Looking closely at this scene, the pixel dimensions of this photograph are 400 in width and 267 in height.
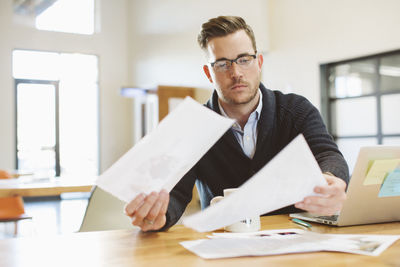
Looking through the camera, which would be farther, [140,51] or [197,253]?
[140,51]

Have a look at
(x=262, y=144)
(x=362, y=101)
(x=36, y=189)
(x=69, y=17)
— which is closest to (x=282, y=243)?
(x=262, y=144)

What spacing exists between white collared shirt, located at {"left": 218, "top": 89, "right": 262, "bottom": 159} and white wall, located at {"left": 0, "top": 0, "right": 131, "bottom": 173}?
7947 mm

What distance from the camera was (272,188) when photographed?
0.85 m

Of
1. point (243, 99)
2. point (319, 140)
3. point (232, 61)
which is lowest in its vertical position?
point (319, 140)

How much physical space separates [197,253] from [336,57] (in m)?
4.95

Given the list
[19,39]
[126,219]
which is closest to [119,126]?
[19,39]

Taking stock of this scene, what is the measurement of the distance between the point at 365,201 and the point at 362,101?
4401 millimetres

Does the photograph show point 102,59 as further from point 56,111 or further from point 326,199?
point 326,199

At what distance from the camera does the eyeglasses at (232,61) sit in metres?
1.54

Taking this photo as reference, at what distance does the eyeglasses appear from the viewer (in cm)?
154

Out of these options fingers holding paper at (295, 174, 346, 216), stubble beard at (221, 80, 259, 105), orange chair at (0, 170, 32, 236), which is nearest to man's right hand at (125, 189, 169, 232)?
fingers holding paper at (295, 174, 346, 216)

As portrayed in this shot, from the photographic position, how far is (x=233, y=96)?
5.06ft

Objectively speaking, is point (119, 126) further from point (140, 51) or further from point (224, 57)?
point (224, 57)

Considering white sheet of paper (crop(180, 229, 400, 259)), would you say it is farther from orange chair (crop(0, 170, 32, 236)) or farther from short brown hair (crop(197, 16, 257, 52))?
orange chair (crop(0, 170, 32, 236))
